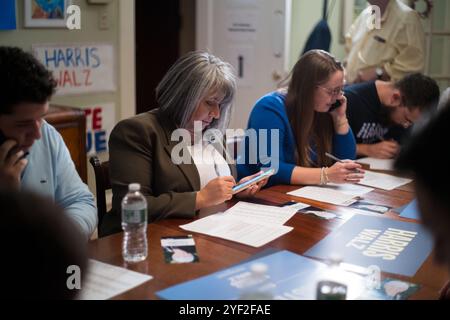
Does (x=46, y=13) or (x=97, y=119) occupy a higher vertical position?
(x=46, y=13)

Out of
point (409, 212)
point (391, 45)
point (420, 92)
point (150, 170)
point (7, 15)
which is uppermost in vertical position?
point (7, 15)

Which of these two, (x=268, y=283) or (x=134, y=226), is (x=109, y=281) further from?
(x=268, y=283)

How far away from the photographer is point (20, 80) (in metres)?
1.48

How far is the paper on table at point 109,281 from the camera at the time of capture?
122 cm

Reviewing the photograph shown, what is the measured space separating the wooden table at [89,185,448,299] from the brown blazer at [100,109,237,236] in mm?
61

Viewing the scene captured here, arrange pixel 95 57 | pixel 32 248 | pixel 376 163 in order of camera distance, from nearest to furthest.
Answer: pixel 32 248 → pixel 376 163 → pixel 95 57

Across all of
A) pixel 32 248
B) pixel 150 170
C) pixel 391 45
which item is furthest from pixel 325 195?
pixel 391 45

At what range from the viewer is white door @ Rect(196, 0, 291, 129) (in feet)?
13.6

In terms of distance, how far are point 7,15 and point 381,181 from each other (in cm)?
207

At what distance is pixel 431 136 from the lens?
750mm

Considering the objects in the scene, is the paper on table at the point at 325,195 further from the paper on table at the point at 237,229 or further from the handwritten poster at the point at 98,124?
the handwritten poster at the point at 98,124

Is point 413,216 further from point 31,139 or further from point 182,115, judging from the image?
point 31,139

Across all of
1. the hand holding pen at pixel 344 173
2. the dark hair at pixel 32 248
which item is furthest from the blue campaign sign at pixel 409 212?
the dark hair at pixel 32 248

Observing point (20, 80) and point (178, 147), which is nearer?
point (20, 80)
